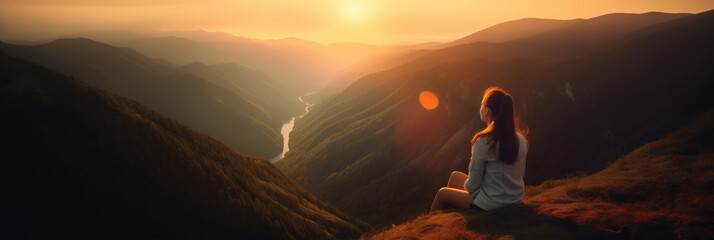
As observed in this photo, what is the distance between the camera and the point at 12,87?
2143 inches

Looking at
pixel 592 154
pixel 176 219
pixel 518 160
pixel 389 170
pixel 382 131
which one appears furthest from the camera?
pixel 382 131

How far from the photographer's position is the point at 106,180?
42.6 m

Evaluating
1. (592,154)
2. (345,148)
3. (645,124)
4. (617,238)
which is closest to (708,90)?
(645,124)

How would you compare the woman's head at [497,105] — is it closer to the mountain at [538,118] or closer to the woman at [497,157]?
the woman at [497,157]

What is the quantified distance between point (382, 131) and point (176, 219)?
10409 centimetres

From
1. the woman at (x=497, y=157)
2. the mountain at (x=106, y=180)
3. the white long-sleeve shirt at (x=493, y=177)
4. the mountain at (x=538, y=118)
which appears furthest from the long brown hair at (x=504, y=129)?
the mountain at (x=106, y=180)

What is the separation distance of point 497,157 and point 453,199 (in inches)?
128

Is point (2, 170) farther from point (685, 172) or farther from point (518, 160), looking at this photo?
point (685, 172)

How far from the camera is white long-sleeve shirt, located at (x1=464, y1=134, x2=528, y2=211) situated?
827 centimetres

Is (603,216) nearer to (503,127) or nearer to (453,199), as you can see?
(453,199)

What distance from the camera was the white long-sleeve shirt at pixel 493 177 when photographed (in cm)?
827

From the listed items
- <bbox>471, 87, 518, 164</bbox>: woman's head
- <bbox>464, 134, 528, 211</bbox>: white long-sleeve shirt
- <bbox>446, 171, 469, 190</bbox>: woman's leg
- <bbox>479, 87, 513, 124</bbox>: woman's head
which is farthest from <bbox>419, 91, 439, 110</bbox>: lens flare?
<bbox>471, 87, 518, 164</bbox>: woman's head

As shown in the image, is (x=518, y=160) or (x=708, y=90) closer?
(x=518, y=160)

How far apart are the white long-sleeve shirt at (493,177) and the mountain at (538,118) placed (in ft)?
21.8
